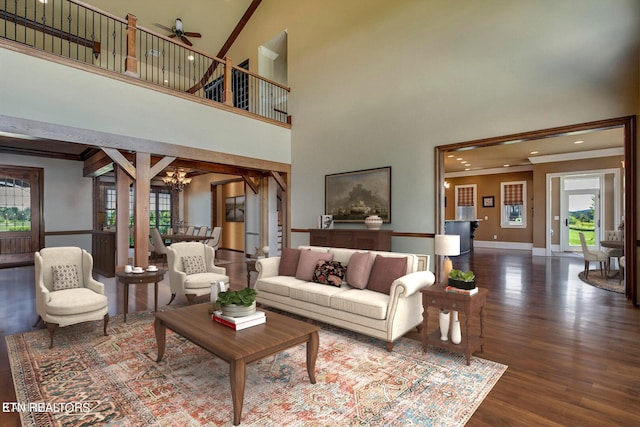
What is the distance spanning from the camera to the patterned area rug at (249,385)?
2.00m

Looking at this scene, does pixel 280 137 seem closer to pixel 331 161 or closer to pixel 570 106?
pixel 331 161

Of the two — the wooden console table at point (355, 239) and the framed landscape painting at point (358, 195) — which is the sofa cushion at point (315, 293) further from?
the framed landscape painting at point (358, 195)

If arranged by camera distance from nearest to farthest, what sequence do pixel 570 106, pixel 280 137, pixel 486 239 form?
pixel 570 106
pixel 280 137
pixel 486 239

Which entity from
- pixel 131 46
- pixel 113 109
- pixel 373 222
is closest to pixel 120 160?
pixel 113 109

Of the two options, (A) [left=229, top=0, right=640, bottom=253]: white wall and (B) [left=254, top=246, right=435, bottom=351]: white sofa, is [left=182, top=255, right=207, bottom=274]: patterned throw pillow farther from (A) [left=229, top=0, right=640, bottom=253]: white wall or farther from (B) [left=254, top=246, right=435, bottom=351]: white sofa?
(A) [left=229, top=0, right=640, bottom=253]: white wall

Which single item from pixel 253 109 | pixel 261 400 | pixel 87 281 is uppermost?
pixel 253 109

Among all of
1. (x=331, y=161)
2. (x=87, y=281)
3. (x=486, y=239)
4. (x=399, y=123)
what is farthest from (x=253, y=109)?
(x=486, y=239)

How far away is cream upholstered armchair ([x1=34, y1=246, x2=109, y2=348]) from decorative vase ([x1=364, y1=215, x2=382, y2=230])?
4205 millimetres

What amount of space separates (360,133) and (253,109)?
3.56m

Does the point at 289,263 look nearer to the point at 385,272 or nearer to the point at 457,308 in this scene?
the point at 385,272

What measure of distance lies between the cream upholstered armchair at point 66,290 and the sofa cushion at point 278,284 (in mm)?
1700

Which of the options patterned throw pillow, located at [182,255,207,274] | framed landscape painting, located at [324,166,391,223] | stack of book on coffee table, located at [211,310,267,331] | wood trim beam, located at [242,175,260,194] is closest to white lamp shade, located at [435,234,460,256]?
stack of book on coffee table, located at [211,310,267,331]

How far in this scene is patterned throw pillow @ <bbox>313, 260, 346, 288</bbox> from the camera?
12.5ft

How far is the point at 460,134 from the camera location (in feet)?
17.4
